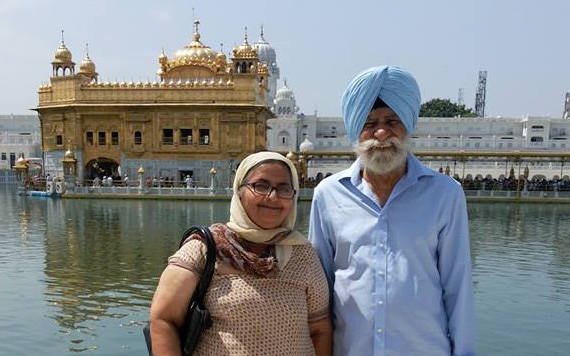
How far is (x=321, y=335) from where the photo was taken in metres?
2.19

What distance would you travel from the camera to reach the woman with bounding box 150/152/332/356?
6.29 feet

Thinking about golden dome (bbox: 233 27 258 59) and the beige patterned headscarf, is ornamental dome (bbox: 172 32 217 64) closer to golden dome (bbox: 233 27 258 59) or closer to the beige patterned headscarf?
golden dome (bbox: 233 27 258 59)

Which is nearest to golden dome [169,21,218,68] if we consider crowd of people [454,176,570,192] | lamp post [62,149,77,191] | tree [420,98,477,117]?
lamp post [62,149,77,191]

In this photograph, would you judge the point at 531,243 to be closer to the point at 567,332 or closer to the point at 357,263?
the point at 567,332

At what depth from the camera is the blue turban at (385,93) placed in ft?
6.88

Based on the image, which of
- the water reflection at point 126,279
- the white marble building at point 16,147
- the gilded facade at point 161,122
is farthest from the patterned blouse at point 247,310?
the white marble building at point 16,147

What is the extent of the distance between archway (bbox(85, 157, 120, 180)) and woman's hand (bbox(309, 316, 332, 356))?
97.8 feet

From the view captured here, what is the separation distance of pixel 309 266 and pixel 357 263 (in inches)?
8.2

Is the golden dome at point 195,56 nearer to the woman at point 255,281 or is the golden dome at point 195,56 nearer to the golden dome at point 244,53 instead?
the golden dome at point 244,53

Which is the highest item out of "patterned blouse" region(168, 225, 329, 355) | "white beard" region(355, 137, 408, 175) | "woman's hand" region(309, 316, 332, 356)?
"white beard" region(355, 137, 408, 175)

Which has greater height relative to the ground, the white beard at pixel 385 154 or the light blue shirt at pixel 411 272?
the white beard at pixel 385 154

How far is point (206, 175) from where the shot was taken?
2830cm

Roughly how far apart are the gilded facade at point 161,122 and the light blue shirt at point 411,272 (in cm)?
2588

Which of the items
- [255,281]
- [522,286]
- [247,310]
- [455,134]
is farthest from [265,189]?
[455,134]
